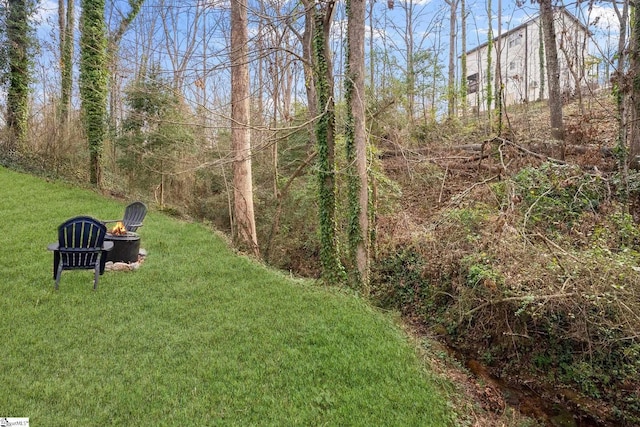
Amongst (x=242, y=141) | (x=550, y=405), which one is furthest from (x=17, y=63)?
(x=550, y=405)

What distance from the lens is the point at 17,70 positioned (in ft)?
41.6

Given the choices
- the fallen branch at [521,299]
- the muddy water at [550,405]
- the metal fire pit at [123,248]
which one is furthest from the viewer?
the metal fire pit at [123,248]

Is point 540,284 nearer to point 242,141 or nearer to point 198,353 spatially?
point 198,353

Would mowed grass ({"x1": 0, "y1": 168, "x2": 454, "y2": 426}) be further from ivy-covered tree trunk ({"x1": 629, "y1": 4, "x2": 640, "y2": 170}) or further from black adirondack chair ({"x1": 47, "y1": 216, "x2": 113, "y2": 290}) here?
ivy-covered tree trunk ({"x1": 629, "y1": 4, "x2": 640, "y2": 170})

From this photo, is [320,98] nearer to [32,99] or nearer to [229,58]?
[229,58]

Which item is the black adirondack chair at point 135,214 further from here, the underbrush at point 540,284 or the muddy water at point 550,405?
the muddy water at point 550,405

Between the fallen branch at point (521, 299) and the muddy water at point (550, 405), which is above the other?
the fallen branch at point (521, 299)

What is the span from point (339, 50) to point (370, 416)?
12.2m

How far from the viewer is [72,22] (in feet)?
47.4

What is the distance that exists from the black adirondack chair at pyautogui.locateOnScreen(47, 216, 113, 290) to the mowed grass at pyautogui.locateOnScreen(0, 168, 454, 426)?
305mm

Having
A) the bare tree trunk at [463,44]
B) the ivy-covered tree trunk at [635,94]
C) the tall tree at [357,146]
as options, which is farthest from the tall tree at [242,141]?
the bare tree trunk at [463,44]

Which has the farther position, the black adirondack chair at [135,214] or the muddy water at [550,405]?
the black adirondack chair at [135,214]

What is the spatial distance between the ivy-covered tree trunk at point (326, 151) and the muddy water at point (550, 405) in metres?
2.79

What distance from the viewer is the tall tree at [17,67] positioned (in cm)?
1253
